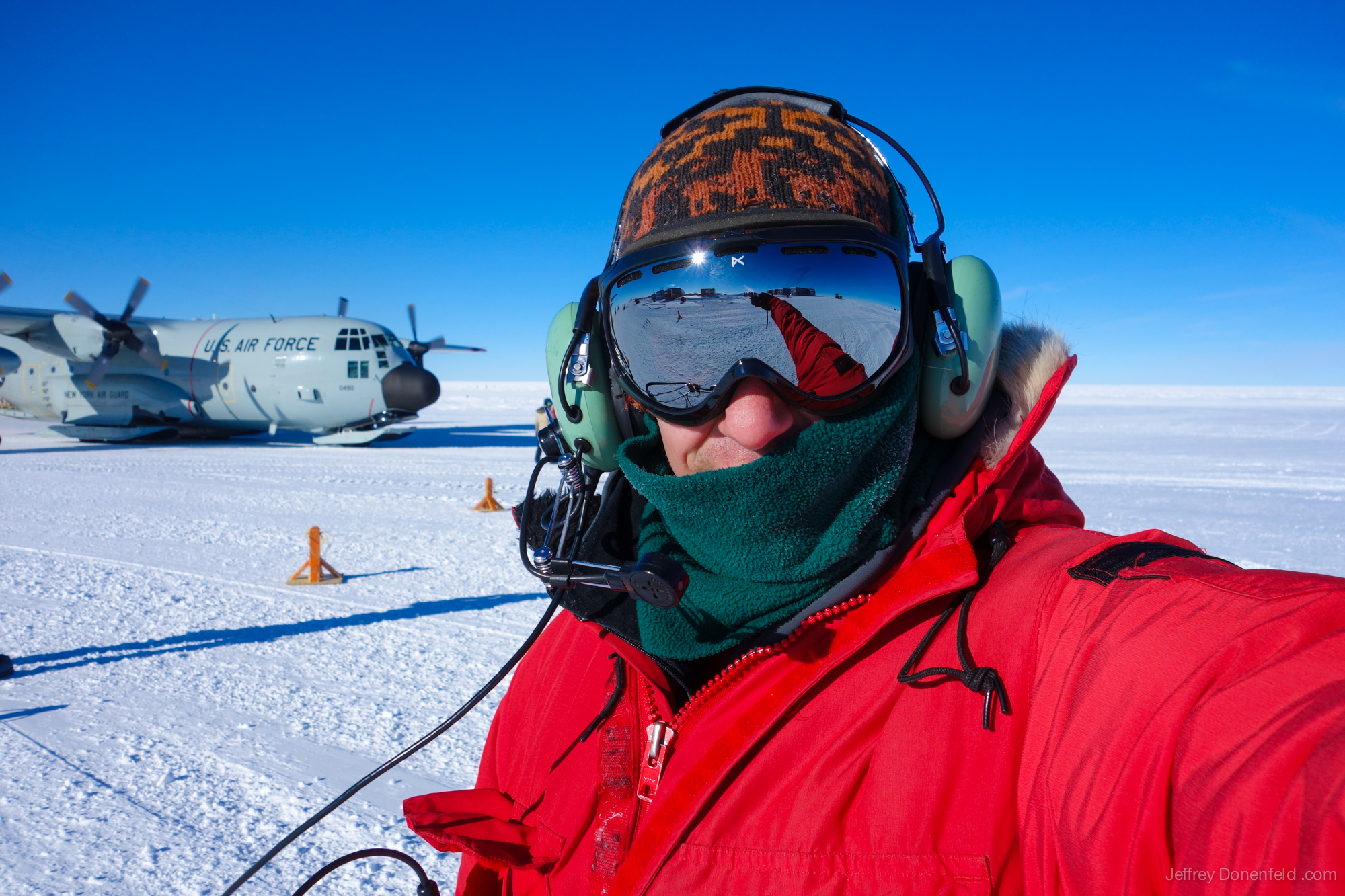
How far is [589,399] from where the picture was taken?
1564mm

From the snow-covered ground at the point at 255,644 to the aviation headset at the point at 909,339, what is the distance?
1.98 m

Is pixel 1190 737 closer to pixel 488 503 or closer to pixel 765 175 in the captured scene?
pixel 765 175

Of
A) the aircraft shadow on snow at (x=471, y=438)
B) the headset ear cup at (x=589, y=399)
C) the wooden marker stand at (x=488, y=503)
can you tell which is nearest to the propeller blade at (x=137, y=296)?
the aircraft shadow on snow at (x=471, y=438)

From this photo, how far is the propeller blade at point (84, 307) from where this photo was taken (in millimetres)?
18391

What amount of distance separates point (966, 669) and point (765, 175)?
865 mm

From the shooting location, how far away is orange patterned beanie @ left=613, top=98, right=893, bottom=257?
1.22 metres

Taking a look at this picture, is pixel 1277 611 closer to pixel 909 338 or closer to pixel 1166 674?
pixel 1166 674

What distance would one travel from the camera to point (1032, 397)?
117 centimetres

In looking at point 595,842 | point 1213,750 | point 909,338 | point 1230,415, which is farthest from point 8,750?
point 1230,415

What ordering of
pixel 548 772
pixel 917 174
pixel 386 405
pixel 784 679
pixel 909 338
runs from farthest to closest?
1. pixel 386 405
2. pixel 917 174
3. pixel 548 772
4. pixel 909 338
5. pixel 784 679

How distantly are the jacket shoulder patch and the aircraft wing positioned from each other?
25070mm

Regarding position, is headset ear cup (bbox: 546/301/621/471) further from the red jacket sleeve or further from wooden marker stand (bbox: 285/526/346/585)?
wooden marker stand (bbox: 285/526/346/585)

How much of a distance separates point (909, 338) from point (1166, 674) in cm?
65

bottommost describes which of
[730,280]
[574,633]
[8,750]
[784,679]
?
[8,750]
